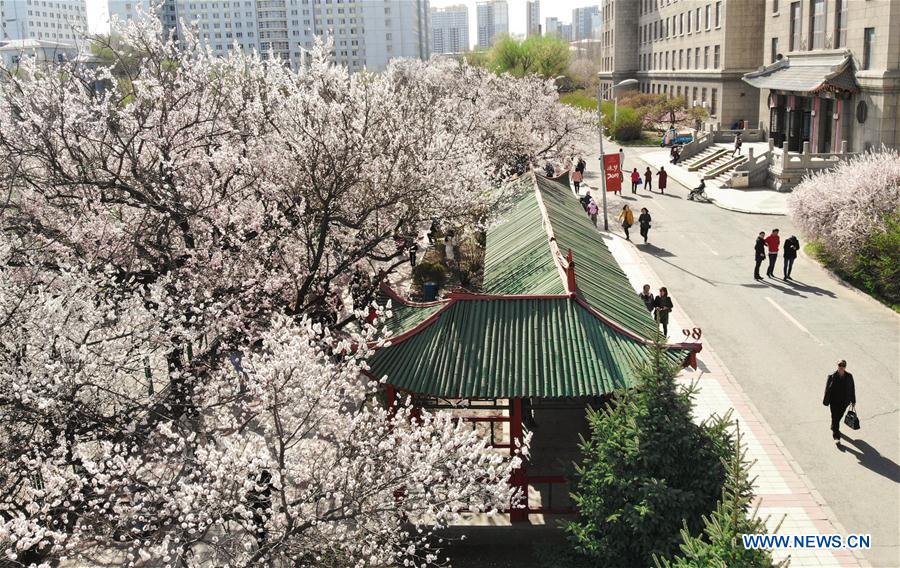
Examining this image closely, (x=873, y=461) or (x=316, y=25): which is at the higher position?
(x=316, y=25)

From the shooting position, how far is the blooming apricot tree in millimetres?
9242

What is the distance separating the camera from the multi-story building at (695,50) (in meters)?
62.8

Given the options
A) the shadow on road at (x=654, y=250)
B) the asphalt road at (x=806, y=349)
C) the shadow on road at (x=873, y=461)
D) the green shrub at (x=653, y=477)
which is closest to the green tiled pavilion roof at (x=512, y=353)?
the green shrub at (x=653, y=477)

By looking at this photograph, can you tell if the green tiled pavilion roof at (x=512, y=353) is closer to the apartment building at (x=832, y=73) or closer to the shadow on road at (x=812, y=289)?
the shadow on road at (x=812, y=289)

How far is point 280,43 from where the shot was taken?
162m

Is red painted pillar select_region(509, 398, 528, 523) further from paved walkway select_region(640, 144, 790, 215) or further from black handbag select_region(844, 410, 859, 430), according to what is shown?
paved walkway select_region(640, 144, 790, 215)

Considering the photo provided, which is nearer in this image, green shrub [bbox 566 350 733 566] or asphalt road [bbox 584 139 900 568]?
green shrub [bbox 566 350 733 566]

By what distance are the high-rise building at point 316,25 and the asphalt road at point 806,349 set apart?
441 feet

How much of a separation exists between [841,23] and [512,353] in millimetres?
38633

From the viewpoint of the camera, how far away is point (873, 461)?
1482cm

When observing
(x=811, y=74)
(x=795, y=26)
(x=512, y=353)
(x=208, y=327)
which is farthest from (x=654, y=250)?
(x=795, y=26)

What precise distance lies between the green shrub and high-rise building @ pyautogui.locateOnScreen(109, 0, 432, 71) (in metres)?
153

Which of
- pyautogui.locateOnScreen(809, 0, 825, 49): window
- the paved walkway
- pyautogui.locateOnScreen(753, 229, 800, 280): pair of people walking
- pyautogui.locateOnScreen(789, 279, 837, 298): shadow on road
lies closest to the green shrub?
pyautogui.locateOnScreen(789, 279, 837, 298): shadow on road

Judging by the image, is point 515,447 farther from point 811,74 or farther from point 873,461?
point 811,74
